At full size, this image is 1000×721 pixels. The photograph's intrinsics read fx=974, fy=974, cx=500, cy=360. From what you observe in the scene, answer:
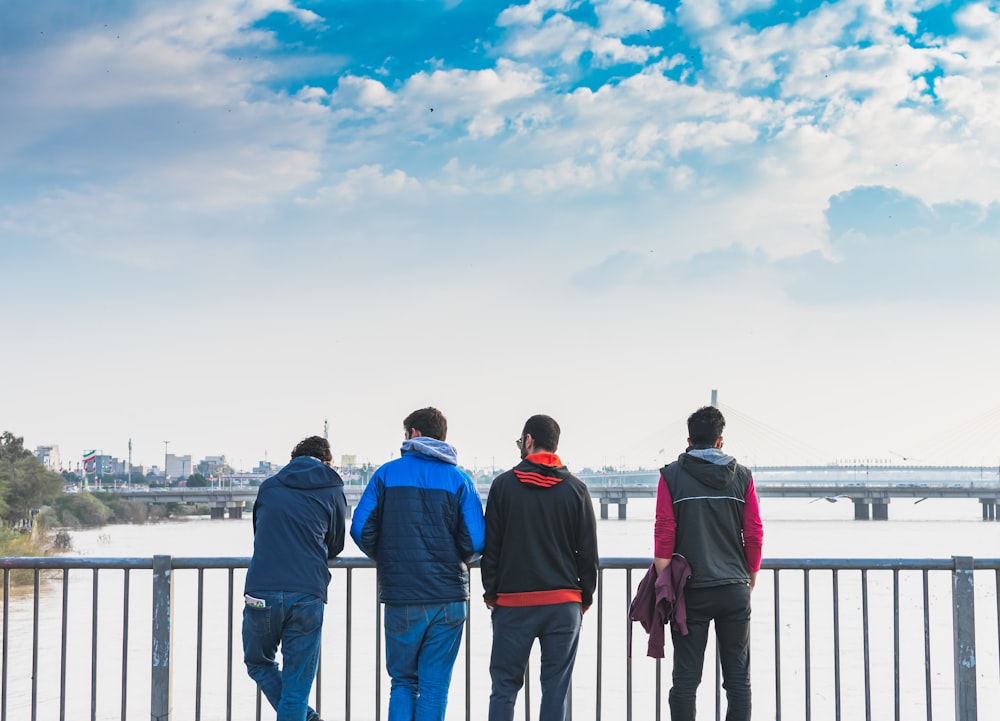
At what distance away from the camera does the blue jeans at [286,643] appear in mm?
5488

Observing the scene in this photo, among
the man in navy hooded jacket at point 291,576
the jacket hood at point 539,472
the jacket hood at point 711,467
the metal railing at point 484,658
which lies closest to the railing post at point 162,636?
the metal railing at point 484,658

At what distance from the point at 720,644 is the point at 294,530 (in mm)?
2476

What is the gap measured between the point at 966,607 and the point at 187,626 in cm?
2614

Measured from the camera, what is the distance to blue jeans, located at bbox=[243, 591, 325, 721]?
18.0 ft

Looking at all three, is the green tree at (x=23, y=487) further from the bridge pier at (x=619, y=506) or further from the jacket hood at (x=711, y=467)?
the bridge pier at (x=619, y=506)

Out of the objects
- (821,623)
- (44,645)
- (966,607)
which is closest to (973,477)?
(821,623)

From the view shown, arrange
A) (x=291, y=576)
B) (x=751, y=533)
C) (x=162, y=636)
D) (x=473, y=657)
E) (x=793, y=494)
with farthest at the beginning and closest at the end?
(x=793, y=494)
(x=473, y=657)
(x=162, y=636)
(x=291, y=576)
(x=751, y=533)

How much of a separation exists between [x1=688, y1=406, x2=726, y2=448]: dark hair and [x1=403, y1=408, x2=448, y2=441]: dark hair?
4.57 feet

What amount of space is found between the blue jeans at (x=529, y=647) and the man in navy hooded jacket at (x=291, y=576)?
1.08 metres

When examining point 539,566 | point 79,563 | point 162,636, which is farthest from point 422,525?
point 79,563

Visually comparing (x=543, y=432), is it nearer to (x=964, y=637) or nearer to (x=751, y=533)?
(x=751, y=533)

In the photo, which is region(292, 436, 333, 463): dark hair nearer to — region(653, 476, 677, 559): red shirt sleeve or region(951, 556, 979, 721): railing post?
region(653, 476, 677, 559): red shirt sleeve

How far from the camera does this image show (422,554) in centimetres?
530

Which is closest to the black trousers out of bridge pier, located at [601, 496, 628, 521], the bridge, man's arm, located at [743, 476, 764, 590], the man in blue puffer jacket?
man's arm, located at [743, 476, 764, 590]
